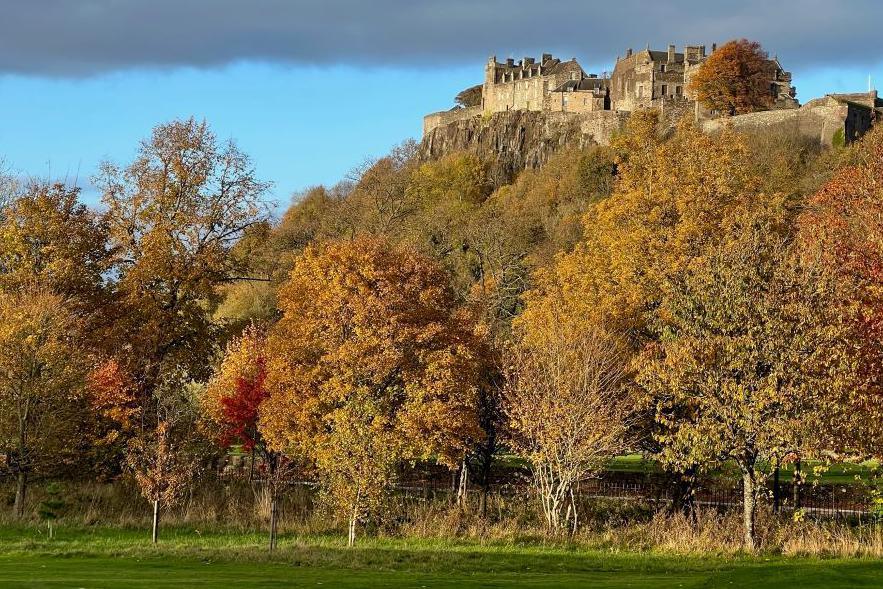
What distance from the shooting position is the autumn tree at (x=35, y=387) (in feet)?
129

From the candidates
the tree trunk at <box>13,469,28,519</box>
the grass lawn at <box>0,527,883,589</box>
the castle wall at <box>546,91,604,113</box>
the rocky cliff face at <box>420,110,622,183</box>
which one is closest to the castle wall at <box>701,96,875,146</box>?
the rocky cliff face at <box>420,110,622,183</box>

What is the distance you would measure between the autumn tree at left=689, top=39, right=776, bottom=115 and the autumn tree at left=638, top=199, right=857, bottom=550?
95049 millimetres

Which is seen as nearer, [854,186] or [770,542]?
[770,542]

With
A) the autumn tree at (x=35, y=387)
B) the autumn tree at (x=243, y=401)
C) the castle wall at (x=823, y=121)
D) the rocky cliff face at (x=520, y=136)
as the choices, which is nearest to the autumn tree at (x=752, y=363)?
the autumn tree at (x=243, y=401)

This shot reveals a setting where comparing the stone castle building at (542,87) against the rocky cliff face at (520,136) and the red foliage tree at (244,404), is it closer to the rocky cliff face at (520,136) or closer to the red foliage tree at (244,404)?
the rocky cliff face at (520,136)

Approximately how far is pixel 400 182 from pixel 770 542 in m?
64.5

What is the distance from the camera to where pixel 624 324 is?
138ft

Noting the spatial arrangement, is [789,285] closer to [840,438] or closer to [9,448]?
[840,438]

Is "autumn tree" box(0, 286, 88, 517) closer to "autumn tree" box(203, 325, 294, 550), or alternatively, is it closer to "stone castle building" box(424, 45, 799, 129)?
"autumn tree" box(203, 325, 294, 550)

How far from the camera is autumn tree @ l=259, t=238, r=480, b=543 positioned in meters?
38.4

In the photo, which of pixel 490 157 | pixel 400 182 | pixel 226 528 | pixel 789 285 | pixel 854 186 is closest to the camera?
pixel 789 285

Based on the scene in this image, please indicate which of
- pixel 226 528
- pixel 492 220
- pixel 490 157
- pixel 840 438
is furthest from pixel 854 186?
pixel 490 157

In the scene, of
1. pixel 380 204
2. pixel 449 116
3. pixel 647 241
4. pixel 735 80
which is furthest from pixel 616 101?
pixel 647 241

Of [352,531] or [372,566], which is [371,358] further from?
[372,566]
